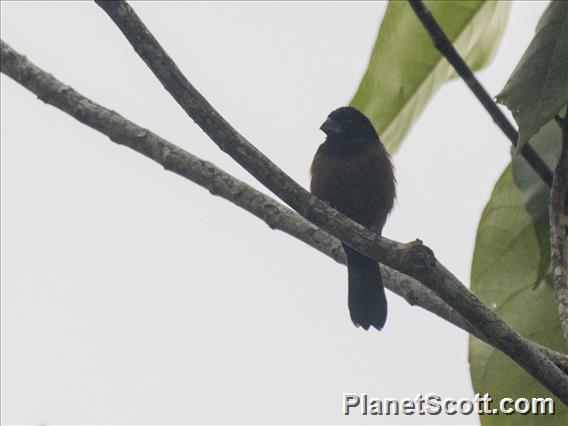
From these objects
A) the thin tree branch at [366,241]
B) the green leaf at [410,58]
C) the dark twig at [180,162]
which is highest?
the green leaf at [410,58]

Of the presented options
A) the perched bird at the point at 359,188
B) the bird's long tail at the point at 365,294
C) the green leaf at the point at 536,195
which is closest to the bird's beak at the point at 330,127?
the perched bird at the point at 359,188

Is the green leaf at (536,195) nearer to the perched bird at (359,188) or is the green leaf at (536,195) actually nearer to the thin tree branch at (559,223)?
the thin tree branch at (559,223)

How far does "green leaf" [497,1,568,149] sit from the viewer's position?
88.3 inches

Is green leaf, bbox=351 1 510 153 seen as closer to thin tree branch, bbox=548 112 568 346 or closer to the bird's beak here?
thin tree branch, bbox=548 112 568 346

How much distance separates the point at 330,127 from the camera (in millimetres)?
4609

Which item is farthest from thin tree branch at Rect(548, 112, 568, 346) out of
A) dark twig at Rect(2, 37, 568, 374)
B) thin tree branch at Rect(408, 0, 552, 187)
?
dark twig at Rect(2, 37, 568, 374)

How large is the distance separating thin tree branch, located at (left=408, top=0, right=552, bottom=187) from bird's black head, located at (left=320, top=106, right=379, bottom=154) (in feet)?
5.96

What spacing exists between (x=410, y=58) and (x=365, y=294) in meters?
1.27

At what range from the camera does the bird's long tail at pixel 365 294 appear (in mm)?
4098

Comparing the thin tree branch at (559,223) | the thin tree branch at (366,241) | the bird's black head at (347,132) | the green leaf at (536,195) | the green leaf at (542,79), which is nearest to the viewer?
the green leaf at (542,79)

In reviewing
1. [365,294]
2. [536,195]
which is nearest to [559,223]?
[536,195]

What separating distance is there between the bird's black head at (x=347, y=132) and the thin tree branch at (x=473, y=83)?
1.82m

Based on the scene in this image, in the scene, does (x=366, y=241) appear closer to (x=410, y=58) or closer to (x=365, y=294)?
(x=410, y=58)

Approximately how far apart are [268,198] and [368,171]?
1.44 m
